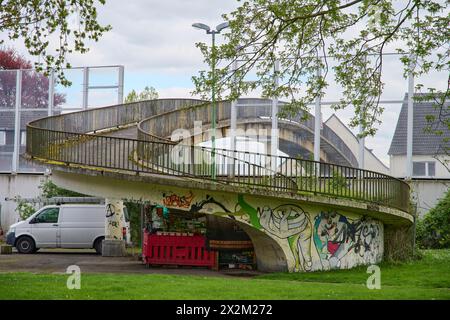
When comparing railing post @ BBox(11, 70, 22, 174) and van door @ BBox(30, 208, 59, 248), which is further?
railing post @ BBox(11, 70, 22, 174)

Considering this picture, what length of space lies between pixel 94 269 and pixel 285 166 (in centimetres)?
614

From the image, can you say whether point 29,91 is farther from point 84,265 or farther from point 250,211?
point 250,211

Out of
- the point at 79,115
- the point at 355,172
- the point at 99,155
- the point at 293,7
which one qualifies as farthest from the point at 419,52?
the point at 79,115

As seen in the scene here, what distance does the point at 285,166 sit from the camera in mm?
21781

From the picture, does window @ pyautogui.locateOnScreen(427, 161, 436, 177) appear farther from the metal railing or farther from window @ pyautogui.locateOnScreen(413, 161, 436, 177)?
the metal railing

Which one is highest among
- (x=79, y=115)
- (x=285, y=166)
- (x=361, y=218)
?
(x=79, y=115)

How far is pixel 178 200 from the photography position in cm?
2139

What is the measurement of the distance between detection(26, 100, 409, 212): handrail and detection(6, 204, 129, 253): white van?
606 cm

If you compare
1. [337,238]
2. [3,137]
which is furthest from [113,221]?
[3,137]

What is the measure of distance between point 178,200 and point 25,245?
9973mm

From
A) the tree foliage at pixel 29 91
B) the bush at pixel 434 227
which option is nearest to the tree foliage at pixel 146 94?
the tree foliage at pixel 29 91

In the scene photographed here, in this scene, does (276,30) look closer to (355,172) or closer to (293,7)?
(293,7)

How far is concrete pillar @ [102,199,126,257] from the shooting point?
89.7 ft

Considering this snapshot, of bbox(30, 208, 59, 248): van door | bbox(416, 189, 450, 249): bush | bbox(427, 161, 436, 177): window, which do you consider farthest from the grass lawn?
bbox(427, 161, 436, 177): window
